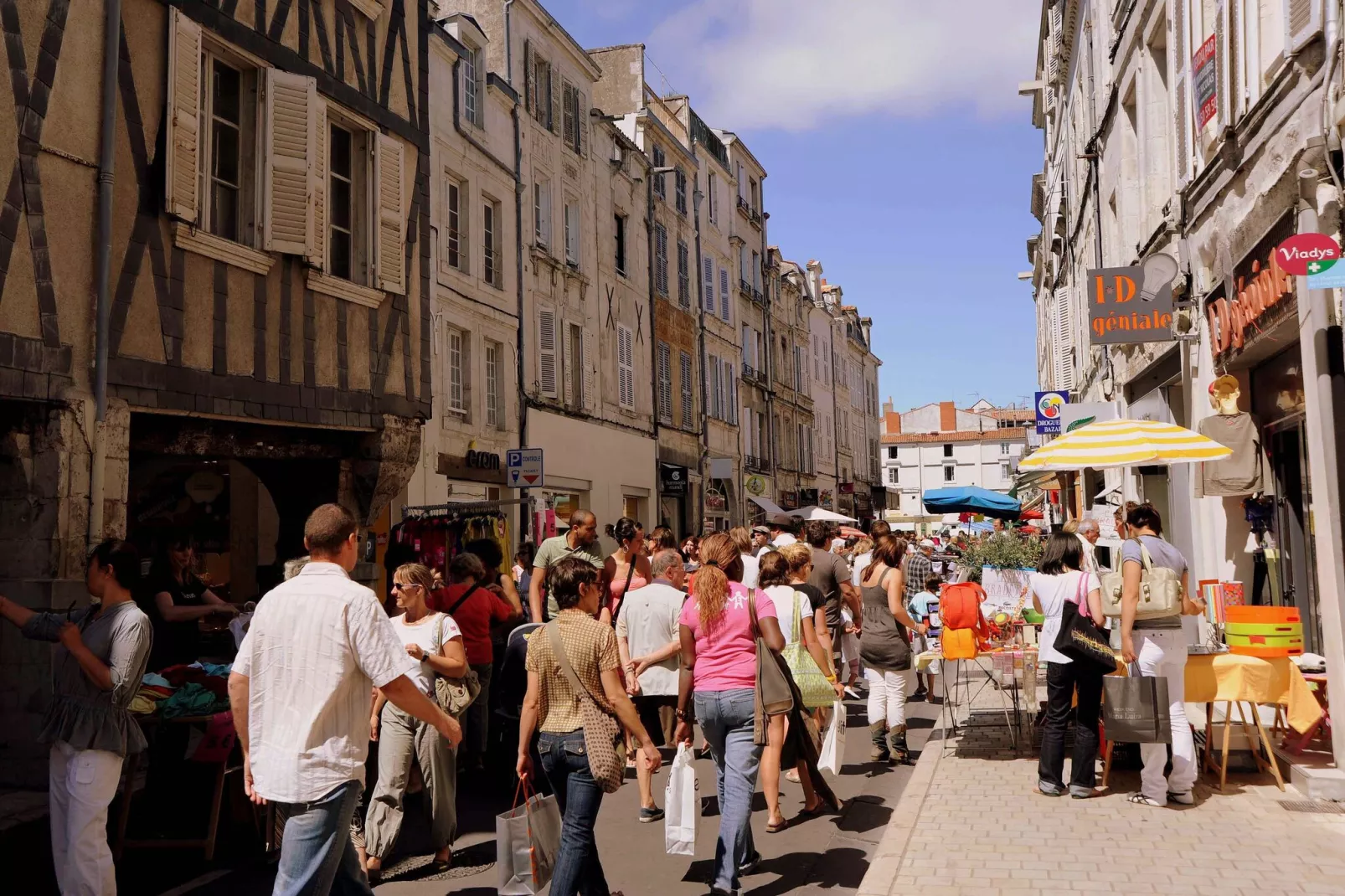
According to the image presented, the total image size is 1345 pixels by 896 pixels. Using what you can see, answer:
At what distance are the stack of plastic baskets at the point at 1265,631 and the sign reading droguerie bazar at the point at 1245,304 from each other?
7.30 feet

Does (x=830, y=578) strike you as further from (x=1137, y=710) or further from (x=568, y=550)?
(x=1137, y=710)

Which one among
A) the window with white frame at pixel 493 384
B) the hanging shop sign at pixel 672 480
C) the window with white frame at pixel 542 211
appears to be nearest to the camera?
the window with white frame at pixel 493 384

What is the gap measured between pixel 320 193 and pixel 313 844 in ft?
26.0

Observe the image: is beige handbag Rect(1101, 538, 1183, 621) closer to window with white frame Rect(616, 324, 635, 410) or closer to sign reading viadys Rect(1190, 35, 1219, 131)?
sign reading viadys Rect(1190, 35, 1219, 131)

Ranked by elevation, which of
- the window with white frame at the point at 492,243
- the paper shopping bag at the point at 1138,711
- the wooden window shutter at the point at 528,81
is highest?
the wooden window shutter at the point at 528,81

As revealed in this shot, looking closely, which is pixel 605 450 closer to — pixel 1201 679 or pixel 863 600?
pixel 863 600

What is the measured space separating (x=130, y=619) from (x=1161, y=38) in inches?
490

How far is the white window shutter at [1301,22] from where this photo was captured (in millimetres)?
7312

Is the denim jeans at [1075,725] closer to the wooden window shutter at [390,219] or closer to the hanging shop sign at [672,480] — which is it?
the wooden window shutter at [390,219]

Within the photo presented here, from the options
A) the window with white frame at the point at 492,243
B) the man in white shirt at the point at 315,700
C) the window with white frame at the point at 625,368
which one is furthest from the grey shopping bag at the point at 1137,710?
the window with white frame at the point at 625,368

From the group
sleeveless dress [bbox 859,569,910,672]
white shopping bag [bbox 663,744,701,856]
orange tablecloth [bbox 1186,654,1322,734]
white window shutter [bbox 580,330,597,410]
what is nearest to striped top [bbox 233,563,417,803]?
white shopping bag [bbox 663,744,701,856]

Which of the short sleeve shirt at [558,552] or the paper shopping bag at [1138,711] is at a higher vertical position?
the short sleeve shirt at [558,552]

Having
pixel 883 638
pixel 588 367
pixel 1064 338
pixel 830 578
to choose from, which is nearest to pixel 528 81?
pixel 588 367

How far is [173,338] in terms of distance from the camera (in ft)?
29.4
